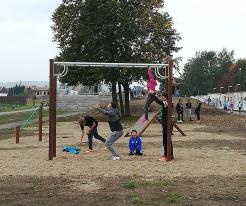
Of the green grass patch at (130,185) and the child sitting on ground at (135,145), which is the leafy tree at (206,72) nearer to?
the child sitting on ground at (135,145)

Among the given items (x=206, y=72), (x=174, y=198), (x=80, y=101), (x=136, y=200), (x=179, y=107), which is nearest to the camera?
(x=136, y=200)

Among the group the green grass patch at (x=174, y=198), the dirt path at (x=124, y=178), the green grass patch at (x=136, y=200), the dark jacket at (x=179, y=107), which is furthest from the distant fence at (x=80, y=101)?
the green grass patch at (x=136, y=200)

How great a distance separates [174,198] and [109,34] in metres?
34.0

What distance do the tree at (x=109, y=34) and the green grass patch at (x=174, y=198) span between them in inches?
1248

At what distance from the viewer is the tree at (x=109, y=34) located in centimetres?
4159

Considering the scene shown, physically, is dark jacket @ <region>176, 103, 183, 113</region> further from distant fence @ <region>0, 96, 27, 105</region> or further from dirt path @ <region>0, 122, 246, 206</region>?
distant fence @ <region>0, 96, 27, 105</region>

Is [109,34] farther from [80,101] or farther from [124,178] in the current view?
[80,101]

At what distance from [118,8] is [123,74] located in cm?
559

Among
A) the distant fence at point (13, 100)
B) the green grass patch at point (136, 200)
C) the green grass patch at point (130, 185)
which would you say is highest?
the distant fence at point (13, 100)

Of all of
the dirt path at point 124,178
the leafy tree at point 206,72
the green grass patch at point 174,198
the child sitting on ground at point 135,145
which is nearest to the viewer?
the green grass patch at point 174,198

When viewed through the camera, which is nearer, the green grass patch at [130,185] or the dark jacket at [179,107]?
the green grass patch at [130,185]

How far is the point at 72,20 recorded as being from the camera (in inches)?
1689

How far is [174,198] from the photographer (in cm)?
872

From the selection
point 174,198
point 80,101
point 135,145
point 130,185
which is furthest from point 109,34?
point 80,101
